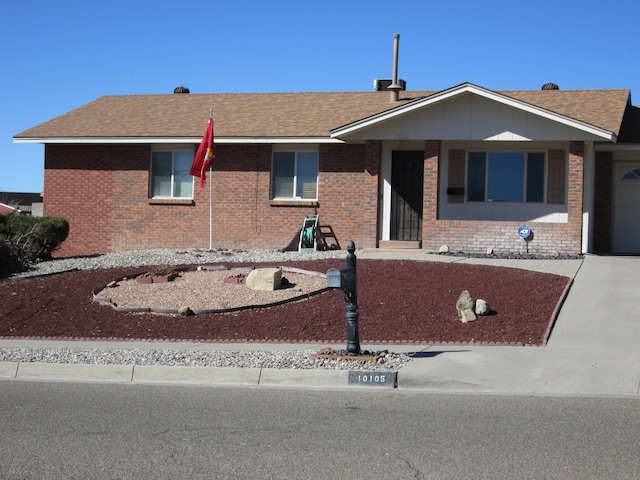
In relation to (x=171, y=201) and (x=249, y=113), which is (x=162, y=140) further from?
(x=249, y=113)

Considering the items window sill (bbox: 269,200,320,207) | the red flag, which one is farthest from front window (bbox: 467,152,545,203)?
the red flag

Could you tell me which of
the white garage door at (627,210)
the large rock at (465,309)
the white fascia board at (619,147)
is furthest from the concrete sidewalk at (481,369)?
the white garage door at (627,210)

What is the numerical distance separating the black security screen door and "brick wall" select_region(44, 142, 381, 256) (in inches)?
28.9

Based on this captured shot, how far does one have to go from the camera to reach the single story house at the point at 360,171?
18531mm

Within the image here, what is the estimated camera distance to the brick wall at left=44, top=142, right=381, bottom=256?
819 inches

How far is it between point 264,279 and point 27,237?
8253 mm

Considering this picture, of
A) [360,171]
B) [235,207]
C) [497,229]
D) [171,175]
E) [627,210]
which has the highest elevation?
[360,171]

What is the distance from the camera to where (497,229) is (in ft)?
61.1

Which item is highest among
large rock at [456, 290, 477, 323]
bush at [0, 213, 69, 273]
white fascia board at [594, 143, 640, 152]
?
white fascia board at [594, 143, 640, 152]

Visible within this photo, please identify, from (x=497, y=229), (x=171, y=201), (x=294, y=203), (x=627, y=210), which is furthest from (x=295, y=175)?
(x=627, y=210)

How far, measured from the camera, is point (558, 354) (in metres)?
9.77

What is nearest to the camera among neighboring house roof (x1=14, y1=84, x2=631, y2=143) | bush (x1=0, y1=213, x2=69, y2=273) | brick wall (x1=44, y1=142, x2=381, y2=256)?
bush (x1=0, y1=213, x2=69, y2=273)

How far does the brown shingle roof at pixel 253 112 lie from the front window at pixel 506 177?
171 centimetres

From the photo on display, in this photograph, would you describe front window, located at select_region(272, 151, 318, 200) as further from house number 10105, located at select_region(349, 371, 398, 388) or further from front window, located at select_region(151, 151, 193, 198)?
house number 10105, located at select_region(349, 371, 398, 388)
